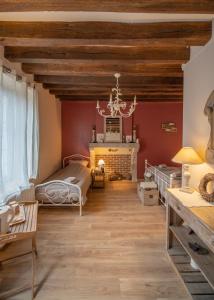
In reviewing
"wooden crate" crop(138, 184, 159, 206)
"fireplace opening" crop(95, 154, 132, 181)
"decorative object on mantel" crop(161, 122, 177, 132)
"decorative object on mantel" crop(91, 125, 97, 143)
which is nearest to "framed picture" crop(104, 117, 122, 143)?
"decorative object on mantel" crop(91, 125, 97, 143)

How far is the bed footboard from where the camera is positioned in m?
4.39

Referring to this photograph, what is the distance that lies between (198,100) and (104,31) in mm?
1431

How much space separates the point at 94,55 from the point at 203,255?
2.77 meters

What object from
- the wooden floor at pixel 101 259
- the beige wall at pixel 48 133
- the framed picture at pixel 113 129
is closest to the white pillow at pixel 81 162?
the beige wall at pixel 48 133

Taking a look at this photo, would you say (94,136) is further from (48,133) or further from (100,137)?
(48,133)

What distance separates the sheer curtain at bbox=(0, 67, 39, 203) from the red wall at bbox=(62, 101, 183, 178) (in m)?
3.07

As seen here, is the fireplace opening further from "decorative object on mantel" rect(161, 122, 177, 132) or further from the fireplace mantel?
"decorative object on mantel" rect(161, 122, 177, 132)

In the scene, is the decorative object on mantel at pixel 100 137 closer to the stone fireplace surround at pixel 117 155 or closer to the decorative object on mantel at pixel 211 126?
the stone fireplace surround at pixel 117 155

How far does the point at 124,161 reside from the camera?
7.55 metres

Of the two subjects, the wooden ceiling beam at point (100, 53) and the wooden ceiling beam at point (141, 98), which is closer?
the wooden ceiling beam at point (100, 53)

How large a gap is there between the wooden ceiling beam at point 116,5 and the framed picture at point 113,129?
522 centimetres

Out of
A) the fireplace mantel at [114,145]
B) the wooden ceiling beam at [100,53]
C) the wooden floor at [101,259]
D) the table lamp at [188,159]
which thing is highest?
the wooden ceiling beam at [100,53]

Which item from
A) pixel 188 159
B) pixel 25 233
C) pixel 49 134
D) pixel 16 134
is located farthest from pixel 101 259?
pixel 49 134

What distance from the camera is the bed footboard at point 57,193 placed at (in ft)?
14.4
